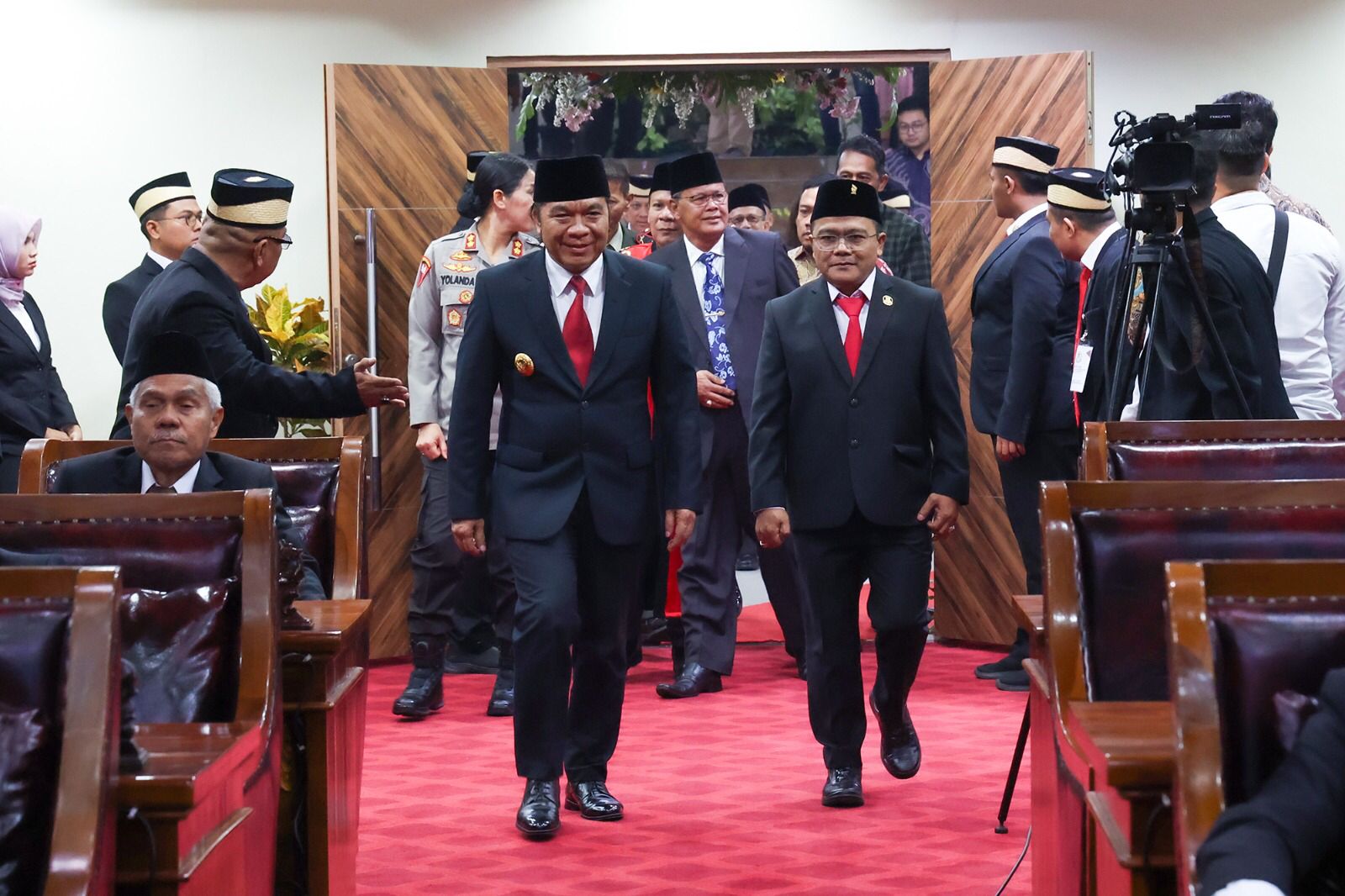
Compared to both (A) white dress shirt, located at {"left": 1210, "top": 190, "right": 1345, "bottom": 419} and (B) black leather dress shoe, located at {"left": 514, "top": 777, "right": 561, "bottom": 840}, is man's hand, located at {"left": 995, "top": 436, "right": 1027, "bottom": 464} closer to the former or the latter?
(A) white dress shirt, located at {"left": 1210, "top": 190, "right": 1345, "bottom": 419}

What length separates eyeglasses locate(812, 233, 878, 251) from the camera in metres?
4.34

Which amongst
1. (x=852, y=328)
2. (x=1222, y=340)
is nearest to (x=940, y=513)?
(x=852, y=328)

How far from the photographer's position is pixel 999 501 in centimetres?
→ 652

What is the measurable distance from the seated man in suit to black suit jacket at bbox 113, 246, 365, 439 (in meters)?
0.72

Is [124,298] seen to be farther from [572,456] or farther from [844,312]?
[844,312]

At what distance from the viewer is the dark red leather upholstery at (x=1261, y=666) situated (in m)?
1.81

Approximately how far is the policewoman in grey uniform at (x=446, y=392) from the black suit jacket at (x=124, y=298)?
0.95 m

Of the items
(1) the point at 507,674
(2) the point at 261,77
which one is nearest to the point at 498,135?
(2) the point at 261,77

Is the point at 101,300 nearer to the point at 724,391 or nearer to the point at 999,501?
the point at 724,391

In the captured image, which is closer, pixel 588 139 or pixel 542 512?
pixel 542 512

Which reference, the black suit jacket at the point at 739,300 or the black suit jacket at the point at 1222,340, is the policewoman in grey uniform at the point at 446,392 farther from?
the black suit jacket at the point at 1222,340

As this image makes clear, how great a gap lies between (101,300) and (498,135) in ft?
5.61

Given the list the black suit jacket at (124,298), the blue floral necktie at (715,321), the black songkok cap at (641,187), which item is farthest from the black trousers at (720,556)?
the black songkok cap at (641,187)

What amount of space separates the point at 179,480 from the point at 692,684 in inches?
106
